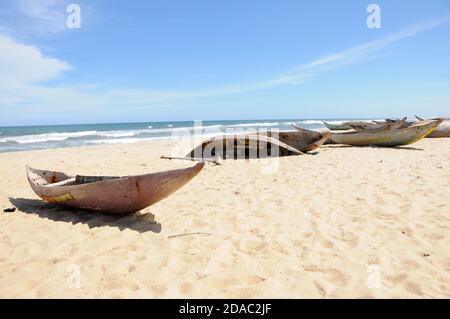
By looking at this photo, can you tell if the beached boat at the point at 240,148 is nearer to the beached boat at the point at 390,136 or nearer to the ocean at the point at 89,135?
the beached boat at the point at 390,136

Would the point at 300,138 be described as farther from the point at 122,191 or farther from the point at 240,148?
the point at 122,191

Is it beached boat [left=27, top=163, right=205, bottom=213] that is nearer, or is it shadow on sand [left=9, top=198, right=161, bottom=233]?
beached boat [left=27, top=163, right=205, bottom=213]

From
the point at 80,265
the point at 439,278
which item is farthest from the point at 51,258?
the point at 439,278

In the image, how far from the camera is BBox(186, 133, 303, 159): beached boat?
32.9ft

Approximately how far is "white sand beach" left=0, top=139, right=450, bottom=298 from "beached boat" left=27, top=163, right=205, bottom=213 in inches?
8.3

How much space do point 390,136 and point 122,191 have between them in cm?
1117

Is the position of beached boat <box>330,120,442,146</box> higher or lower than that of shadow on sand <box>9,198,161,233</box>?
higher

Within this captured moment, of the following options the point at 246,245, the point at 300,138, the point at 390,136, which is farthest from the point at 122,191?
the point at 390,136

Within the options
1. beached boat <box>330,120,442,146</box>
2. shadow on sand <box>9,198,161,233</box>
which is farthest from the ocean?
shadow on sand <box>9,198,161,233</box>

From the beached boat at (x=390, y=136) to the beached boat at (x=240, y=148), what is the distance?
11.5ft

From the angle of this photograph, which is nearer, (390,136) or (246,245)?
(246,245)

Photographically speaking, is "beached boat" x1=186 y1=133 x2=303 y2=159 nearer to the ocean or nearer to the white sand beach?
the white sand beach

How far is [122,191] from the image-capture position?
12.7 ft

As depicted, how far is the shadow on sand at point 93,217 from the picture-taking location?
389 cm
